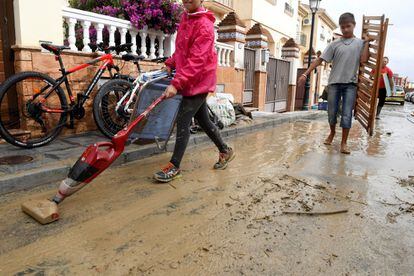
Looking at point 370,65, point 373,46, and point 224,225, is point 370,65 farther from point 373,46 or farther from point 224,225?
point 224,225

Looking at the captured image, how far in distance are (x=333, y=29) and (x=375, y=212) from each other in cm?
3964

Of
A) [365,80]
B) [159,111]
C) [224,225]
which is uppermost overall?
[365,80]

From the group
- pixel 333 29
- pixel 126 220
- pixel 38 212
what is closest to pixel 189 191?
pixel 126 220

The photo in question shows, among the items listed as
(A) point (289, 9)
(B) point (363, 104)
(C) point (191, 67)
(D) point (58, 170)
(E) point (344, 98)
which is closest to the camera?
(C) point (191, 67)

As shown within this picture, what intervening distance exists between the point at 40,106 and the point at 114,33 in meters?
2.36

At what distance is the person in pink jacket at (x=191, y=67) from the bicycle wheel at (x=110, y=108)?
1609 mm

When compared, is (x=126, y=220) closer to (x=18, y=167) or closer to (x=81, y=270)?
(x=81, y=270)

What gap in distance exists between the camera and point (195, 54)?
3244 mm

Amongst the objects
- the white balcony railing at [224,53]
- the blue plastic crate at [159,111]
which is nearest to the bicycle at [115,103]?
the blue plastic crate at [159,111]

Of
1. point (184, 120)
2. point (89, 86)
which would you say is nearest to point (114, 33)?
point (89, 86)

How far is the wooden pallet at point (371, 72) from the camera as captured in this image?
4758 millimetres

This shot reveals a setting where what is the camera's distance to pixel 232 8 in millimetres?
17766

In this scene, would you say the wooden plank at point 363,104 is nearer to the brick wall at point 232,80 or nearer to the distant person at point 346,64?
the distant person at point 346,64

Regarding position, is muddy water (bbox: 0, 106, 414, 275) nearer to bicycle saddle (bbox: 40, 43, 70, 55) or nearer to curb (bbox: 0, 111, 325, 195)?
curb (bbox: 0, 111, 325, 195)
